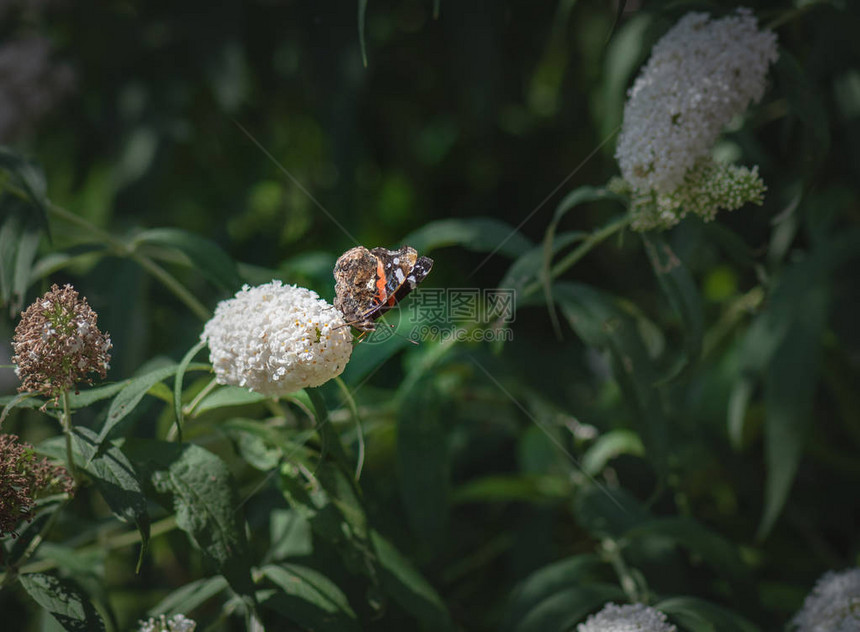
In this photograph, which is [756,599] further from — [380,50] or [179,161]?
[179,161]

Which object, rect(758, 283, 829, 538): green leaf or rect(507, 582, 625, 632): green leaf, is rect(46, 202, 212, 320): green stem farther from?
rect(758, 283, 829, 538): green leaf

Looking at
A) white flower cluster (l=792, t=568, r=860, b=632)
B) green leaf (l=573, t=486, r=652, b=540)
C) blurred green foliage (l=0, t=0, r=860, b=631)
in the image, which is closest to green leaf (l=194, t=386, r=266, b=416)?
blurred green foliage (l=0, t=0, r=860, b=631)

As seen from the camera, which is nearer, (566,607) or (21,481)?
(21,481)

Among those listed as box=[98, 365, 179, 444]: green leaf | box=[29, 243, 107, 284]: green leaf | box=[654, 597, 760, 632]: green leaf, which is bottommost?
box=[654, 597, 760, 632]: green leaf

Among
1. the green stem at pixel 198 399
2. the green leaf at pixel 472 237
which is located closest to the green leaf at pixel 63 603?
the green stem at pixel 198 399

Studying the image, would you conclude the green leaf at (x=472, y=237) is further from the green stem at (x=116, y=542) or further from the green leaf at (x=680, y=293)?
the green stem at (x=116, y=542)

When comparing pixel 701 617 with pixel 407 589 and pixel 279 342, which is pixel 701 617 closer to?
pixel 407 589

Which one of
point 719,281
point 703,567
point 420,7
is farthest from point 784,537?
point 420,7

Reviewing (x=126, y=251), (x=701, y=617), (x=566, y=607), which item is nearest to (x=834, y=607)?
(x=701, y=617)
